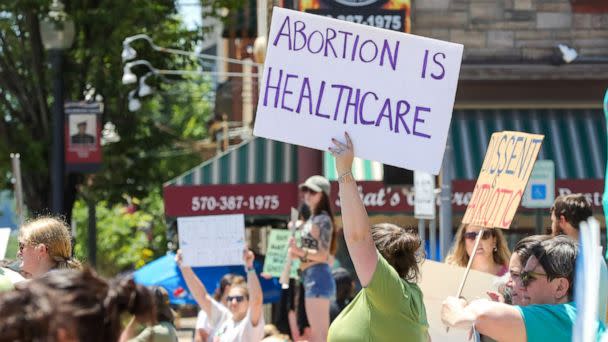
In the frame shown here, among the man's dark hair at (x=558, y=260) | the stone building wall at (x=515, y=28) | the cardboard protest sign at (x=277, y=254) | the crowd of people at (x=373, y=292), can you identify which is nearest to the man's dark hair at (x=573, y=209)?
the crowd of people at (x=373, y=292)

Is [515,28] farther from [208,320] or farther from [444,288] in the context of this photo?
[444,288]

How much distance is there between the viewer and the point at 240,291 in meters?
9.12

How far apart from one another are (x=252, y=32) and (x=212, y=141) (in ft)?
38.3

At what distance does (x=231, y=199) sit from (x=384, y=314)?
465 inches

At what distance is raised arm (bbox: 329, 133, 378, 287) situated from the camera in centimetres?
506

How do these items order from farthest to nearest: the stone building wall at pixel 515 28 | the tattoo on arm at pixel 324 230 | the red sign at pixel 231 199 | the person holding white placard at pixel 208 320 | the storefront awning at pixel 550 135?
the red sign at pixel 231 199, the storefront awning at pixel 550 135, the stone building wall at pixel 515 28, the tattoo on arm at pixel 324 230, the person holding white placard at pixel 208 320

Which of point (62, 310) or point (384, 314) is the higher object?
point (62, 310)

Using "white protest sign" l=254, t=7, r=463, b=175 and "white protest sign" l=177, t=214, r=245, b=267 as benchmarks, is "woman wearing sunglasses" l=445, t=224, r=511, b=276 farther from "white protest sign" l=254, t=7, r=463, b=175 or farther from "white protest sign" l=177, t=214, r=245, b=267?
"white protest sign" l=177, t=214, r=245, b=267

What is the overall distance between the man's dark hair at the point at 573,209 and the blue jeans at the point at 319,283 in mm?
2728

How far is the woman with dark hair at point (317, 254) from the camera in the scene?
938cm

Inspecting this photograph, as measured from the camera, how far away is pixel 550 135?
Result: 1684 cm

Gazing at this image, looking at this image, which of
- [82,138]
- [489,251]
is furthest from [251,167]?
[489,251]

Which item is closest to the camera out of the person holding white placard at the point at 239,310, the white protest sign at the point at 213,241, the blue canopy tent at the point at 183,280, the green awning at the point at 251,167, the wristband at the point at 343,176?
the wristband at the point at 343,176

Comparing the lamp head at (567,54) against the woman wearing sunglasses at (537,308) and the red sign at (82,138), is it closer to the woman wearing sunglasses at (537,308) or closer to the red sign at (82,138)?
the red sign at (82,138)
